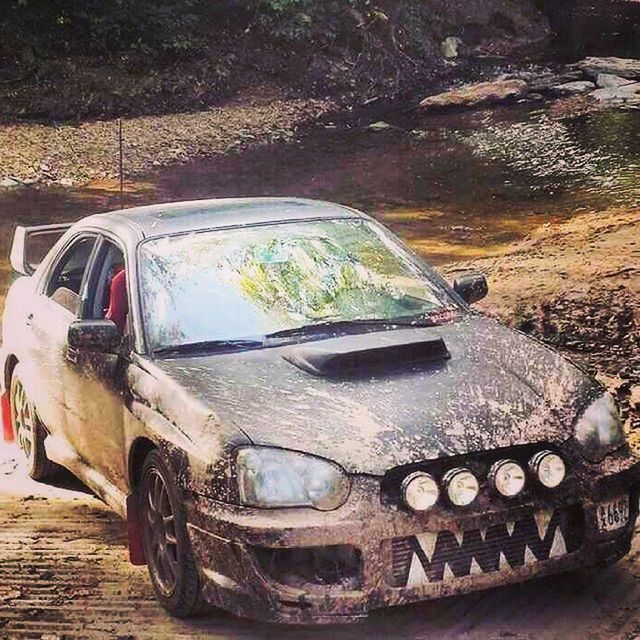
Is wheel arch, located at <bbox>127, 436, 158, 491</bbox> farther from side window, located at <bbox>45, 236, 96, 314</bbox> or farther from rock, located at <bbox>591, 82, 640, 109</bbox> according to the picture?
rock, located at <bbox>591, 82, 640, 109</bbox>

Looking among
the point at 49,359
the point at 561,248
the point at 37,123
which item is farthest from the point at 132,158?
the point at 49,359

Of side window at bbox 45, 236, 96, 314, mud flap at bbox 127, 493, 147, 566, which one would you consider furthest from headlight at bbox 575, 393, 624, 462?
side window at bbox 45, 236, 96, 314

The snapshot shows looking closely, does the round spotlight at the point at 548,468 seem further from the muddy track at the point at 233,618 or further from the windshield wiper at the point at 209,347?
the windshield wiper at the point at 209,347

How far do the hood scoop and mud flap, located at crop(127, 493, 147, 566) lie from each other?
0.86 m

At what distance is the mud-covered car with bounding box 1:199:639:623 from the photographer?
3.81 metres

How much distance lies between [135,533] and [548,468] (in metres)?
1.68

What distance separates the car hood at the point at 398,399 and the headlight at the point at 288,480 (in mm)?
40

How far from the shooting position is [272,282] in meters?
4.98

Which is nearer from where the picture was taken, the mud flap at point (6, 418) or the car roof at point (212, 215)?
the car roof at point (212, 215)

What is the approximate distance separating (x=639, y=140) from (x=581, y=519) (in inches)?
660

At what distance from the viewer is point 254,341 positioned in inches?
183

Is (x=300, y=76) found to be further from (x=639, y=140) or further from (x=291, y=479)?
(x=291, y=479)

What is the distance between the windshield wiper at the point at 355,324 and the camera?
15.5 ft

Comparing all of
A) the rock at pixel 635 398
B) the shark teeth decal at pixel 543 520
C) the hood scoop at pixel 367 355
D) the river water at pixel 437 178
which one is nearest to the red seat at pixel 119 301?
the hood scoop at pixel 367 355
